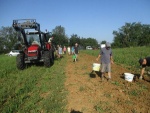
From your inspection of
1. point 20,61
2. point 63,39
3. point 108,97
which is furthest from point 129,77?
point 63,39

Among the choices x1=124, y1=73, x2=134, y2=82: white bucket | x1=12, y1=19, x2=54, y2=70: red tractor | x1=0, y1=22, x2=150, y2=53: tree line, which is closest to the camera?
x1=124, y1=73, x2=134, y2=82: white bucket

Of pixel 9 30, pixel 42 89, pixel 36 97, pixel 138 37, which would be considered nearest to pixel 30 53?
pixel 42 89

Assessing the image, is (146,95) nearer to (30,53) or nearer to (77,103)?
(77,103)

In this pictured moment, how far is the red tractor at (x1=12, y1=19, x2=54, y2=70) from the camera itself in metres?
12.2

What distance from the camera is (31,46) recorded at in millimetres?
12820

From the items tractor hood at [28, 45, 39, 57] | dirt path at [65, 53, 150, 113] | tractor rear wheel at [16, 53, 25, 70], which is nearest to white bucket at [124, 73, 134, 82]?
dirt path at [65, 53, 150, 113]

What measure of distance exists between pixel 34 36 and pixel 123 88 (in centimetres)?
820

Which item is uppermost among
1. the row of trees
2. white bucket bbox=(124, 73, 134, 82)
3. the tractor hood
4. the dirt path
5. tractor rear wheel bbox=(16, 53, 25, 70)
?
the row of trees

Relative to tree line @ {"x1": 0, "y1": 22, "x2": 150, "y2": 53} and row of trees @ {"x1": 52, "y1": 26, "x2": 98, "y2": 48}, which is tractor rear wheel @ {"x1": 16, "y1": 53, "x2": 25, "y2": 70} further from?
tree line @ {"x1": 0, "y1": 22, "x2": 150, "y2": 53}

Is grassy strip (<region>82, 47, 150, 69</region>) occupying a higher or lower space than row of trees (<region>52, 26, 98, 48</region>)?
lower

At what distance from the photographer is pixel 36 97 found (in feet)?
20.9

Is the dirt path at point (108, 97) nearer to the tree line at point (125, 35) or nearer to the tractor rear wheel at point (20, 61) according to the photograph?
the tractor rear wheel at point (20, 61)

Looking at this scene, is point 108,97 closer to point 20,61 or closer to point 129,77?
point 129,77

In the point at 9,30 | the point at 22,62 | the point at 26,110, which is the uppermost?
the point at 9,30
